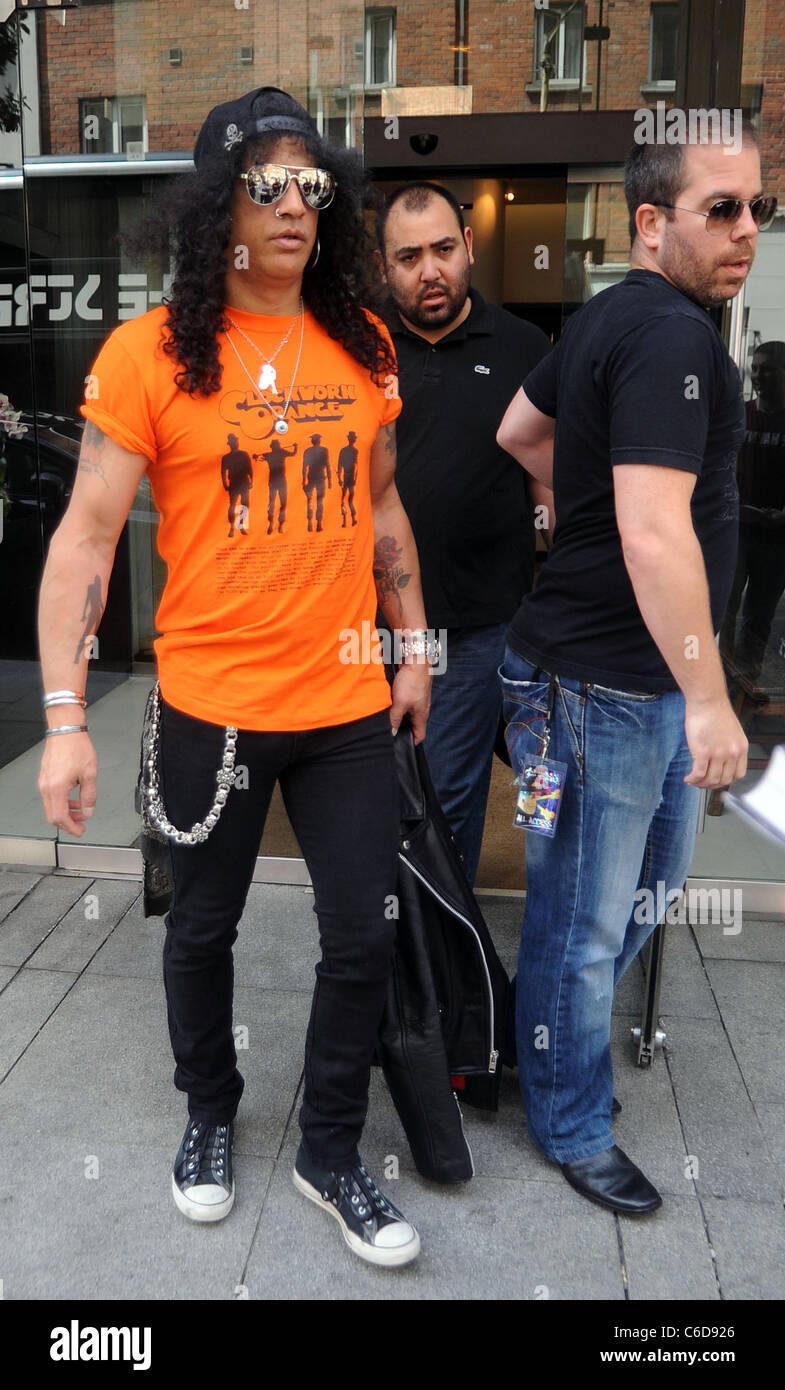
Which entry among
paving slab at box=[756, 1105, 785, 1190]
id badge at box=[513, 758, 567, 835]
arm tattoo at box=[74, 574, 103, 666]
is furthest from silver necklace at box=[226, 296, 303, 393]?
paving slab at box=[756, 1105, 785, 1190]

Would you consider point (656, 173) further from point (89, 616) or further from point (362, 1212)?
point (362, 1212)

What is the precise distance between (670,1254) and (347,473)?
5.10 ft

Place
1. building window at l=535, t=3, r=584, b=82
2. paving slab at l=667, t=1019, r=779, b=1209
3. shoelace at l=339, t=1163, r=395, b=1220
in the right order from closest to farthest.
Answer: shoelace at l=339, t=1163, r=395, b=1220 → paving slab at l=667, t=1019, r=779, b=1209 → building window at l=535, t=3, r=584, b=82

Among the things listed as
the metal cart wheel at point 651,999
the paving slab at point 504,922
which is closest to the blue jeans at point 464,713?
the metal cart wheel at point 651,999

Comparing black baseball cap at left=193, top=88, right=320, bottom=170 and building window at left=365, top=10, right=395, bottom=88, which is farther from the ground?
building window at left=365, top=10, right=395, bottom=88

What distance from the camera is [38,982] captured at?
319 centimetres

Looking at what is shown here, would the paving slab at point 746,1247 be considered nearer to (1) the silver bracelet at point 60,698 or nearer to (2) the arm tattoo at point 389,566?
(2) the arm tattoo at point 389,566

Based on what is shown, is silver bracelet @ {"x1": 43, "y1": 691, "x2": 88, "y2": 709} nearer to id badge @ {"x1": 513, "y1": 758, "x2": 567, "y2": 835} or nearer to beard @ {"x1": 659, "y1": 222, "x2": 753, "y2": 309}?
id badge @ {"x1": 513, "y1": 758, "x2": 567, "y2": 835}

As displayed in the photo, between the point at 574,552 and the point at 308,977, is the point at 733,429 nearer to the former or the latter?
the point at 574,552

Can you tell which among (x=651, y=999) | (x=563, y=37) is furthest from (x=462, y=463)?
(x=563, y=37)

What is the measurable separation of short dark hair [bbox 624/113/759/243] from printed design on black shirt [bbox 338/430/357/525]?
0.65 metres

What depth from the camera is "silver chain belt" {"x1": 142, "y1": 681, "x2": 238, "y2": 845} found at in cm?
205

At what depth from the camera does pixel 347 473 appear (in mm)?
2074

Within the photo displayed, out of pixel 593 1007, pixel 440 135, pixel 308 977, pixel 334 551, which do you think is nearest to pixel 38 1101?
pixel 308 977
